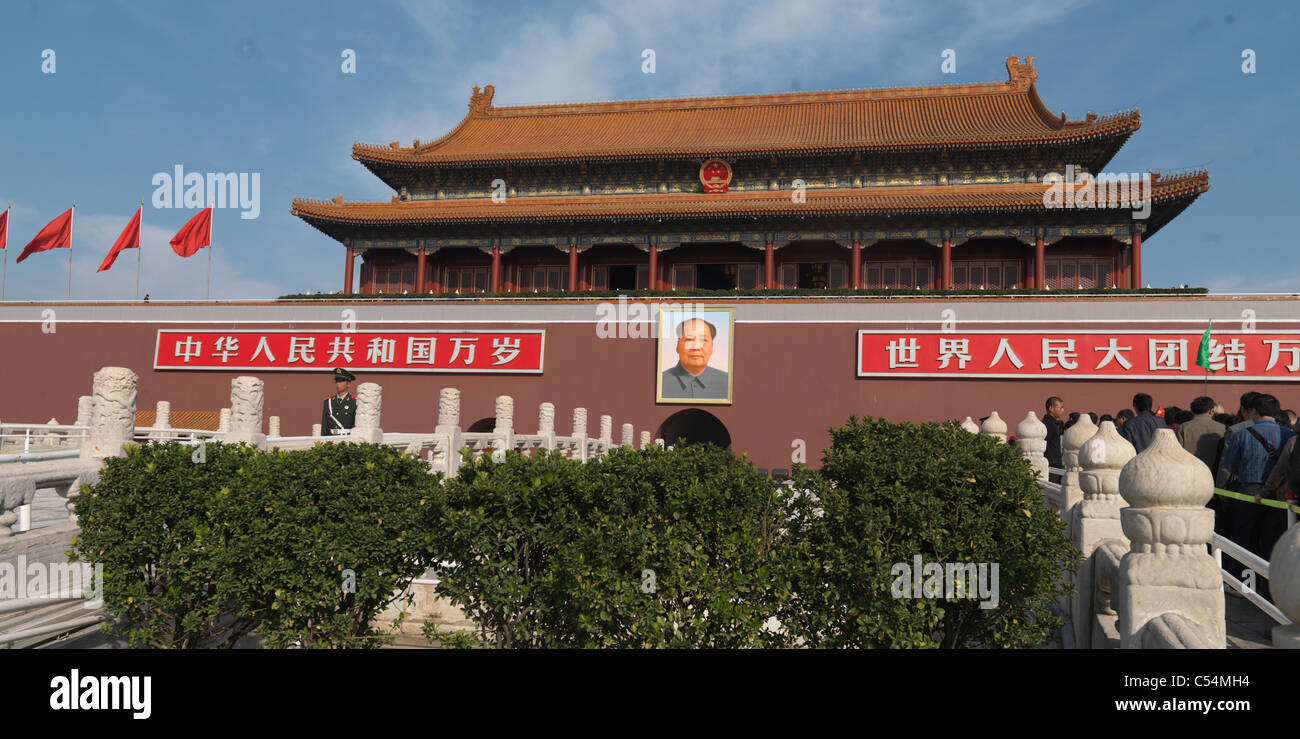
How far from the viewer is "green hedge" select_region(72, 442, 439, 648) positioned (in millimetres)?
3682

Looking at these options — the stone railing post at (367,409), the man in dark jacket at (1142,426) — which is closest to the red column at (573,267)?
the stone railing post at (367,409)

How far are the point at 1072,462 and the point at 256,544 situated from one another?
5356 millimetres

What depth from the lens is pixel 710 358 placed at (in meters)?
16.4

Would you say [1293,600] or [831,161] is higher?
[831,161]

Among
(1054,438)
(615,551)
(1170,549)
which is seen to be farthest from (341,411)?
(1054,438)

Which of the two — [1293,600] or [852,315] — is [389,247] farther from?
[1293,600]

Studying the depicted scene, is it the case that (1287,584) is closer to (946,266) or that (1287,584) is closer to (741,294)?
(741,294)

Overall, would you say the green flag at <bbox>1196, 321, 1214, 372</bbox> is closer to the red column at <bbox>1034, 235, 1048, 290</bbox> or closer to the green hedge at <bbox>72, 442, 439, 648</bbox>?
the red column at <bbox>1034, 235, 1048, 290</bbox>

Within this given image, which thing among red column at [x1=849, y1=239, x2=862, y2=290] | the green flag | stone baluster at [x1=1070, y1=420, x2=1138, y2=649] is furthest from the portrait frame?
stone baluster at [x1=1070, y1=420, x2=1138, y2=649]

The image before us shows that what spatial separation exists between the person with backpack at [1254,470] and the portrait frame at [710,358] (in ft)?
37.9

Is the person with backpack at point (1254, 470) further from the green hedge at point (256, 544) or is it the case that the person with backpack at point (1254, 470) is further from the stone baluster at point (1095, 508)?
the green hedge at point (256, 544)
